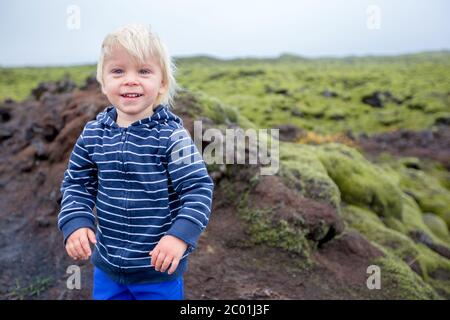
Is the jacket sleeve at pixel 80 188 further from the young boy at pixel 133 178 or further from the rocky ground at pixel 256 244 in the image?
the rocky ground at pixel 256 244

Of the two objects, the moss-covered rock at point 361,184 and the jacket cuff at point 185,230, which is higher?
the jacket cuff at point 185,230

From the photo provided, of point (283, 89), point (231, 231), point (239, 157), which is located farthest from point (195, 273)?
point (283, 89)

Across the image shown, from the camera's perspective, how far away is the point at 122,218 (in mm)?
2377

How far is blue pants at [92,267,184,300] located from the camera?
96.1 inches

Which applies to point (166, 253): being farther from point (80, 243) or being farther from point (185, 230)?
point (80, 243)

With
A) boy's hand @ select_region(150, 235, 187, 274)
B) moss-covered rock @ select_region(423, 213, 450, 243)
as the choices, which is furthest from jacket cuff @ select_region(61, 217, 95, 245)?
moss-covered rock @ select_region(423, 213, 450, 243)

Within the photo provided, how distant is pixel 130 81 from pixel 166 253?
37.4 inches

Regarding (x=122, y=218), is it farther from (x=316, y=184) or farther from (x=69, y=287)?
(x=316, y=184)

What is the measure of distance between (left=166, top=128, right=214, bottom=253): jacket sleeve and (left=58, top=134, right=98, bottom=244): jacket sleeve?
0.52 m

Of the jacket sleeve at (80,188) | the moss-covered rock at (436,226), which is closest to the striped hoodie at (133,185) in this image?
the jacket sleeve at (80,188)

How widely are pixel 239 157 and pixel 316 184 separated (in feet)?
3.98

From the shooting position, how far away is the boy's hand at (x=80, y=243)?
2201 mm

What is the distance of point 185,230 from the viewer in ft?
6.79

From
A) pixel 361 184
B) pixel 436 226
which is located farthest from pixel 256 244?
pixel 436 226
